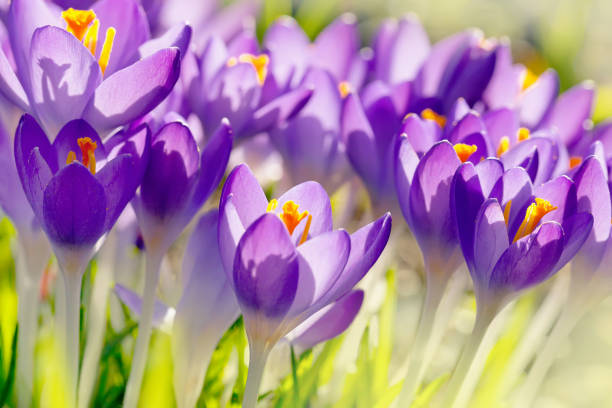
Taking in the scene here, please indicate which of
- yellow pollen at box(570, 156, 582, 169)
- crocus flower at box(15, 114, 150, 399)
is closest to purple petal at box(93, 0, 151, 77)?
crocus flower at box(15, 114, 150, 399)

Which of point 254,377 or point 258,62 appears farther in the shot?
point 258,62

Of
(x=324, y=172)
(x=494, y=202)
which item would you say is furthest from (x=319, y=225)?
(x=324, y=172)

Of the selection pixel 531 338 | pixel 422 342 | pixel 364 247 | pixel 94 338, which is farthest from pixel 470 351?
pixel 94 338

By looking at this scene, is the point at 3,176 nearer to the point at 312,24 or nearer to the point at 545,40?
the point at 312,24

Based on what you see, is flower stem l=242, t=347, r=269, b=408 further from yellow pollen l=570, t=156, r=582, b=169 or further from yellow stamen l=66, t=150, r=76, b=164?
yellow pollen l=570, t=156, r=582, b=169

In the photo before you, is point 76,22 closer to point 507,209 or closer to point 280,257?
point 280,257

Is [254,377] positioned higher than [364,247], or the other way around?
[364,247]

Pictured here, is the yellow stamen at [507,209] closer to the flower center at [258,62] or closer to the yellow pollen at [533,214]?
the yellow pollen at [533,214]
